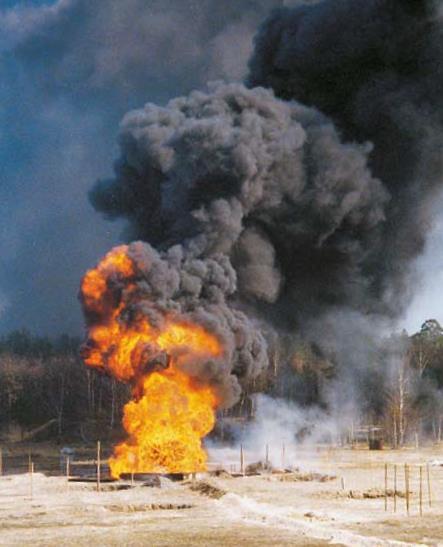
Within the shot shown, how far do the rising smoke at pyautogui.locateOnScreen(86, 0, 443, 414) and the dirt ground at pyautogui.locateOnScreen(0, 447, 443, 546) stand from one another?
41.4ft

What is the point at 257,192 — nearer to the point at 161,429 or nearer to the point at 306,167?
the point at 306,167

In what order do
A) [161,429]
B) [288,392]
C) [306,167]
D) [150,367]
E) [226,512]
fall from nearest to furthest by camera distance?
[226,512]
[150,367]
[161,429]
[306,167]
[288,392]

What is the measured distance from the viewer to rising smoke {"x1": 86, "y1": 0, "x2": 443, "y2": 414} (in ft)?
186

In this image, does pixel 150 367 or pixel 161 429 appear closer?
pixel 150 367

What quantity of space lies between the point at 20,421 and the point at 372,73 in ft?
235

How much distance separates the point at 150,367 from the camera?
5109 cm

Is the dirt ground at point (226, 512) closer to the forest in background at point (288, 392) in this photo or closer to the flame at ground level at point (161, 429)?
the flame at ground level at point (161, 429)

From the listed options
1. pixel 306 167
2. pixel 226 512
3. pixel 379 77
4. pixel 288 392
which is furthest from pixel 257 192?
pixel 288 392

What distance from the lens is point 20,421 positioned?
113312 mm

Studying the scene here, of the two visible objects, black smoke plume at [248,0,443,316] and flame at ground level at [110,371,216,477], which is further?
black smoke plume at [248,0,443,316]

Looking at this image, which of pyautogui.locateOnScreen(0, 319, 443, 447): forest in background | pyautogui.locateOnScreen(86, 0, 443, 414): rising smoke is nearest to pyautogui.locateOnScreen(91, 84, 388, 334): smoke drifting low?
pyautogui.locateOnScreen(86, 0, 443, 414): rising smoke

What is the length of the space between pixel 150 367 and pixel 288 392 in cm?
5834

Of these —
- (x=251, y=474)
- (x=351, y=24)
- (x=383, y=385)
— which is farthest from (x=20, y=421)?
(x=351, y=24)

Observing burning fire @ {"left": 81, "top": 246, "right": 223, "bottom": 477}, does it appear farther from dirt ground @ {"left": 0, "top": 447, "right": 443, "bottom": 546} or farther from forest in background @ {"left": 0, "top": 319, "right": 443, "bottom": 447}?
forest in background @ {"left": 0, "top": 319, "right": 443, "bottom": 447}
